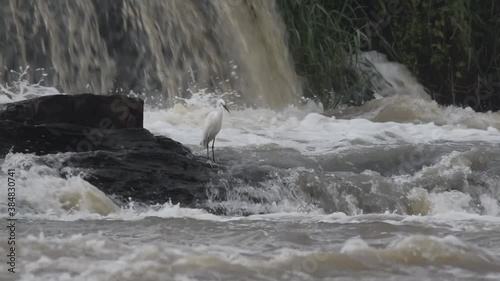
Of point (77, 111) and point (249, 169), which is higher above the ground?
point (77, 111)

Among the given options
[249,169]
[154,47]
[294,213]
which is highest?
[154,47]

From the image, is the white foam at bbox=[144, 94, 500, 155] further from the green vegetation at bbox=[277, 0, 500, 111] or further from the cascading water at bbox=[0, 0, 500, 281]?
the green vegetation at bbox=[277, 0, 500, 111]

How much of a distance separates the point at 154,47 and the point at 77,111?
14.0 ft

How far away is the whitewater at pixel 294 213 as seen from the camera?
4812mm

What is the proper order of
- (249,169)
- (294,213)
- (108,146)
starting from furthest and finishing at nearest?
(249,169) → (108,146) → (294,213)

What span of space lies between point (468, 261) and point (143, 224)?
5.84 ft

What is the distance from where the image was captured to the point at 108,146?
23.2 ft

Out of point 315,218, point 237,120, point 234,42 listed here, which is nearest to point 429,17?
point 234,42

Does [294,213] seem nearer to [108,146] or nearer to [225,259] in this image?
[108,146]

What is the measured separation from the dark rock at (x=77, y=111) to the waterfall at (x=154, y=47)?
3.69 meters

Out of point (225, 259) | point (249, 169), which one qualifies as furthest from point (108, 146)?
point (225, 259)

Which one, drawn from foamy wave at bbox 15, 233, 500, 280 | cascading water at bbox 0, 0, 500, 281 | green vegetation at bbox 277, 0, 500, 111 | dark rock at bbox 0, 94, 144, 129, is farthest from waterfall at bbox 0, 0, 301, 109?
foamy wave at bbox 15, 233, 500, 280

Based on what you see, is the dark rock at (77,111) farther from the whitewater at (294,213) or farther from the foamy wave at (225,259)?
the foamy wave at (225,259)

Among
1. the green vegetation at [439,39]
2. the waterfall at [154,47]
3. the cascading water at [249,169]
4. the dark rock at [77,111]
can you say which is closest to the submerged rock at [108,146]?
the dark rock at [77,111]
